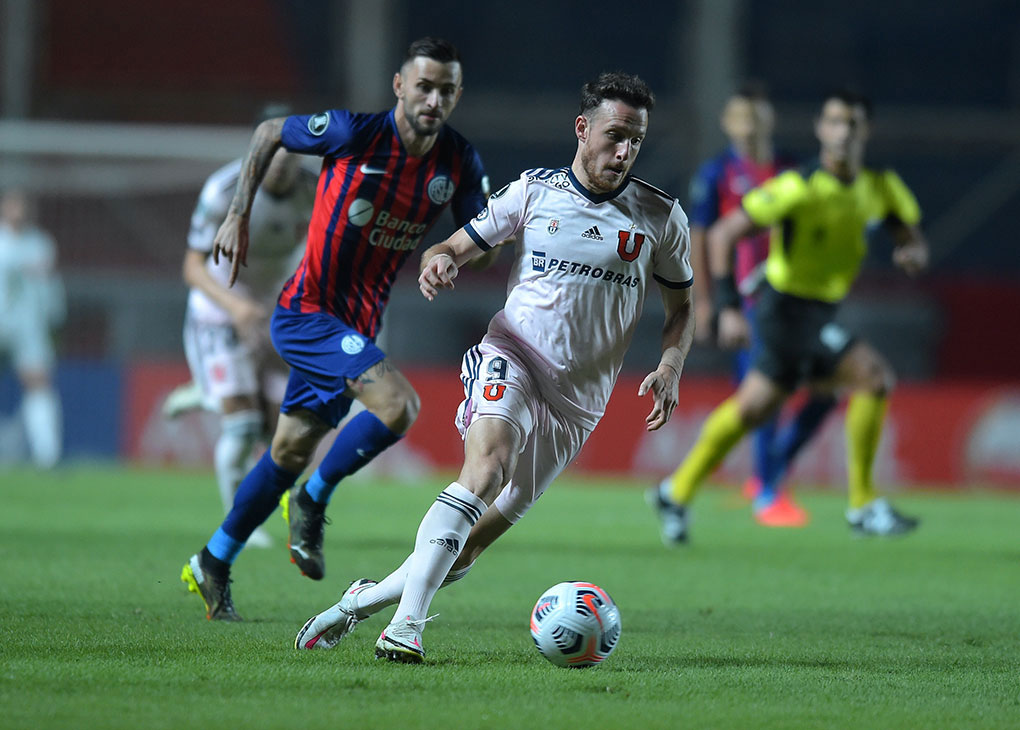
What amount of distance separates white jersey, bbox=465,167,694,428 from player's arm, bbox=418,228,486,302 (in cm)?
4

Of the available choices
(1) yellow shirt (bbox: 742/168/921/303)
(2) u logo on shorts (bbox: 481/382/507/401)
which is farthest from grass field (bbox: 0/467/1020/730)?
(1) yellow shirt (bbox: 742/168/921/303)

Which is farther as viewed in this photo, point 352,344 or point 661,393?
point 352,344

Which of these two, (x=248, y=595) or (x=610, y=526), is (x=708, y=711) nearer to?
(x=248, y=595)

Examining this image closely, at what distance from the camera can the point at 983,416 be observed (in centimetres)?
1388

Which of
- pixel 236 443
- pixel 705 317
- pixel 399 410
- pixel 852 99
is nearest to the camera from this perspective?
pixel 399 410

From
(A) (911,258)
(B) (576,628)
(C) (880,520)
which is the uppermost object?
(A) (911,258)

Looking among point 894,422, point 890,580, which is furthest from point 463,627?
point 894,422

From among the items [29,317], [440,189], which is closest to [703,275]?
[440,189]

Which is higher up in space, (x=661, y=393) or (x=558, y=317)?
(x=558, y=317)

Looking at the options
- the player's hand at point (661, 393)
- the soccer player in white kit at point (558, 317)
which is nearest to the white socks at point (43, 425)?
the soccer player in white kit at point (558, 317)

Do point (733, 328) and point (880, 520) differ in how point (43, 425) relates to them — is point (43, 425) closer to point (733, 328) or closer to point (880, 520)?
point (733, 328)

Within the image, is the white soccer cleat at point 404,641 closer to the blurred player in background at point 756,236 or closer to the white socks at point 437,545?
the white socks at point 437,545

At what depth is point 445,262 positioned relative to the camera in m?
4.35

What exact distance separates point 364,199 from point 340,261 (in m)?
0.25
